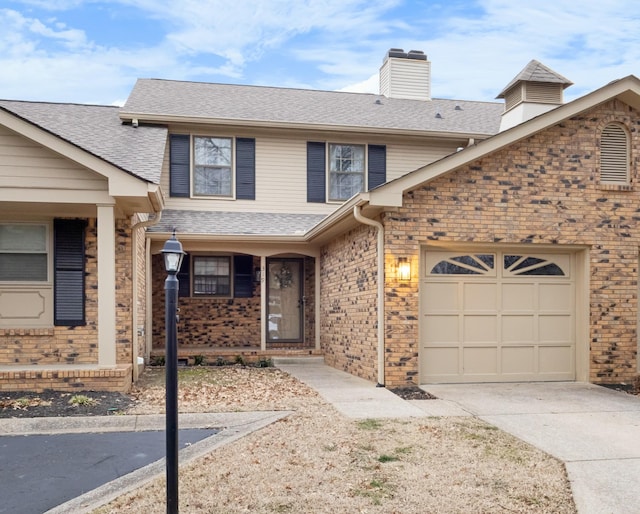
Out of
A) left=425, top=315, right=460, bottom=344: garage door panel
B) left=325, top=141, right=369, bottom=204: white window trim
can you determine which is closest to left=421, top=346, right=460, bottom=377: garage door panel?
left=425, top=315, right=460, bottom=344: garage door panel

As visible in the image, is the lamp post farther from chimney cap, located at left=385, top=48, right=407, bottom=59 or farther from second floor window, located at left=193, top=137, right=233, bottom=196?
chimney cap, located at left=385, top=48, right=407, bottom=59

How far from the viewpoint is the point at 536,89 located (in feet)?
46.4

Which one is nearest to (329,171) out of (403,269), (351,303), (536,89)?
(351,303)

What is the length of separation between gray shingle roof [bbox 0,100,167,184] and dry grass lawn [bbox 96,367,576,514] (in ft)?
15.1

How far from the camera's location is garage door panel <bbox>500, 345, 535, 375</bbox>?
10422mm

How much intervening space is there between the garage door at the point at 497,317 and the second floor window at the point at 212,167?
6.08 m

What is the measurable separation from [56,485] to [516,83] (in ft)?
41.0

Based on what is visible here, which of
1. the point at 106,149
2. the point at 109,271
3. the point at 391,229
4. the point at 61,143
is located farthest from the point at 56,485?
the point at 106,149

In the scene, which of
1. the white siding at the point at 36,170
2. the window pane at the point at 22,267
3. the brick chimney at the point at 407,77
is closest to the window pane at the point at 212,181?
the window pane at the point at 22,267

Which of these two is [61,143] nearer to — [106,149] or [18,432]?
[106,149]

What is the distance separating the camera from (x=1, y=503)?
15.5ft

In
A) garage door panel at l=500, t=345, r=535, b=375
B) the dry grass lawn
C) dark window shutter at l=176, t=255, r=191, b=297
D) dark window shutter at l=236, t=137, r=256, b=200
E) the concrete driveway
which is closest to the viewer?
the dry grass lawn

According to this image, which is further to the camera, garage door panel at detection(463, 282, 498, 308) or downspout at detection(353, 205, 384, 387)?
garage door panel at detection(463, 282, 498, 308)

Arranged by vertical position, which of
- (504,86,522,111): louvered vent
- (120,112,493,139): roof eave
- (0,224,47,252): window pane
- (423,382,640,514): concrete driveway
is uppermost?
(504,86,522,111): louvered vent
